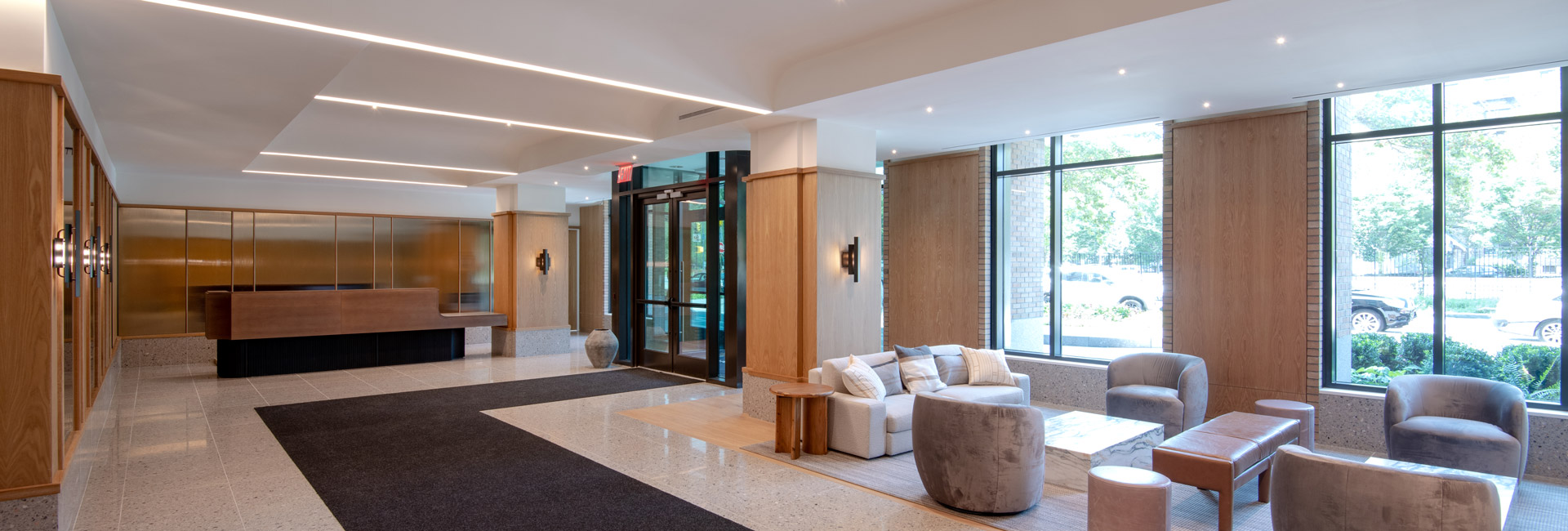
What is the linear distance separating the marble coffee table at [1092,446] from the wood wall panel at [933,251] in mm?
3081

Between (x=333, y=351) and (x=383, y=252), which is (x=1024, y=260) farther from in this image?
(x=383, y=252)

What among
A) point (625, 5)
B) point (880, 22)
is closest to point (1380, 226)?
point (880, 22)

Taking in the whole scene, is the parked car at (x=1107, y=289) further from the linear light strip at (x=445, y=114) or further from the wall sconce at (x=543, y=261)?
the wall sconce at (x=543, y=261)

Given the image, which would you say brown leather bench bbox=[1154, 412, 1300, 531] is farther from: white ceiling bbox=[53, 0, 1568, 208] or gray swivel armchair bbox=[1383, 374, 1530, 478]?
white ceiling bbox=[53, 0, 1568, 208]

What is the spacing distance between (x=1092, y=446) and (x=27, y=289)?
225 inches

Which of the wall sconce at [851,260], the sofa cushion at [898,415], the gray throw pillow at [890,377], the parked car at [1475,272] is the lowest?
the sofa cushion at [898,415]

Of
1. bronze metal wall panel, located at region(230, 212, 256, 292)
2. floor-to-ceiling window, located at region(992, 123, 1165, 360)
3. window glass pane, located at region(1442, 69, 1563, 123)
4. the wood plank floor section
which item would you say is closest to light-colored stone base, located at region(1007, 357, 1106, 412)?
floor-to-ceiling window, located at region(992, 123, 1165, 360)

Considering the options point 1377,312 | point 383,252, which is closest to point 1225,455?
point 1377,312

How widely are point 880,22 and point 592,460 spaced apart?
147 inches

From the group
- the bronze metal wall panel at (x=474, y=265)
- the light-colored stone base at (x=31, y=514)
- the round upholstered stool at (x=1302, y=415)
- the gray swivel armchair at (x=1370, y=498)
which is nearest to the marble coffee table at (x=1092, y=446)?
the round upholstered stool at (x=1302, y=415)

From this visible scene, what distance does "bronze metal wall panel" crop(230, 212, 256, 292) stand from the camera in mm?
11781

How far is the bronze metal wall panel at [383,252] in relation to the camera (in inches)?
511

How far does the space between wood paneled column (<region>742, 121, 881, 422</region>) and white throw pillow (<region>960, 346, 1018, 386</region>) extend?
0.94 m

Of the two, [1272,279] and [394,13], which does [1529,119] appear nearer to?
[1272,279]
